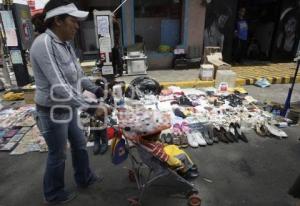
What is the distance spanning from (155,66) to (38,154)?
18.2 feet

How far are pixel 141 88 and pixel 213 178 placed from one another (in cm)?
327

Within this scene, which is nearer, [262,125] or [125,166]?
[125,166]

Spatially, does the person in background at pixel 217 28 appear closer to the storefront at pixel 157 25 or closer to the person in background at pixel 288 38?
the storefront at pixel 157 25

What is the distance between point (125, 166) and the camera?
3.77 metres

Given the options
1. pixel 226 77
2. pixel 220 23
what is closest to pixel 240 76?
pixel 226 77

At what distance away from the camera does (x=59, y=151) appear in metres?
2.68

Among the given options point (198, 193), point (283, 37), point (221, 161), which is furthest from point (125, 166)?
point (283, 37)

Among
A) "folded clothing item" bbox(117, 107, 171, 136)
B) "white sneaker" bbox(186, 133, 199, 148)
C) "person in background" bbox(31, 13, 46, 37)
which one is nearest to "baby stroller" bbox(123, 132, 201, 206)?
"folded clothing item" bbox(117, 107, 171, 136)

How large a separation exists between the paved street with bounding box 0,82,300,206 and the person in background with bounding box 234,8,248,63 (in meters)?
5.90

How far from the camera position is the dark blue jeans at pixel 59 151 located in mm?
2566

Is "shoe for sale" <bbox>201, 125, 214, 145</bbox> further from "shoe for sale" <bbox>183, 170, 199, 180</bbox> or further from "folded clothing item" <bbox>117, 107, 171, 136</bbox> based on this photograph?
"folded clothing item" <bbox>117, 107, 171, 136</bbox>

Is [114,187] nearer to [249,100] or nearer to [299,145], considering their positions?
[299,145]

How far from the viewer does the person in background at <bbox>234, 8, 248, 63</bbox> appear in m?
9.26

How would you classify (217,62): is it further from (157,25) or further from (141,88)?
(157,25)
